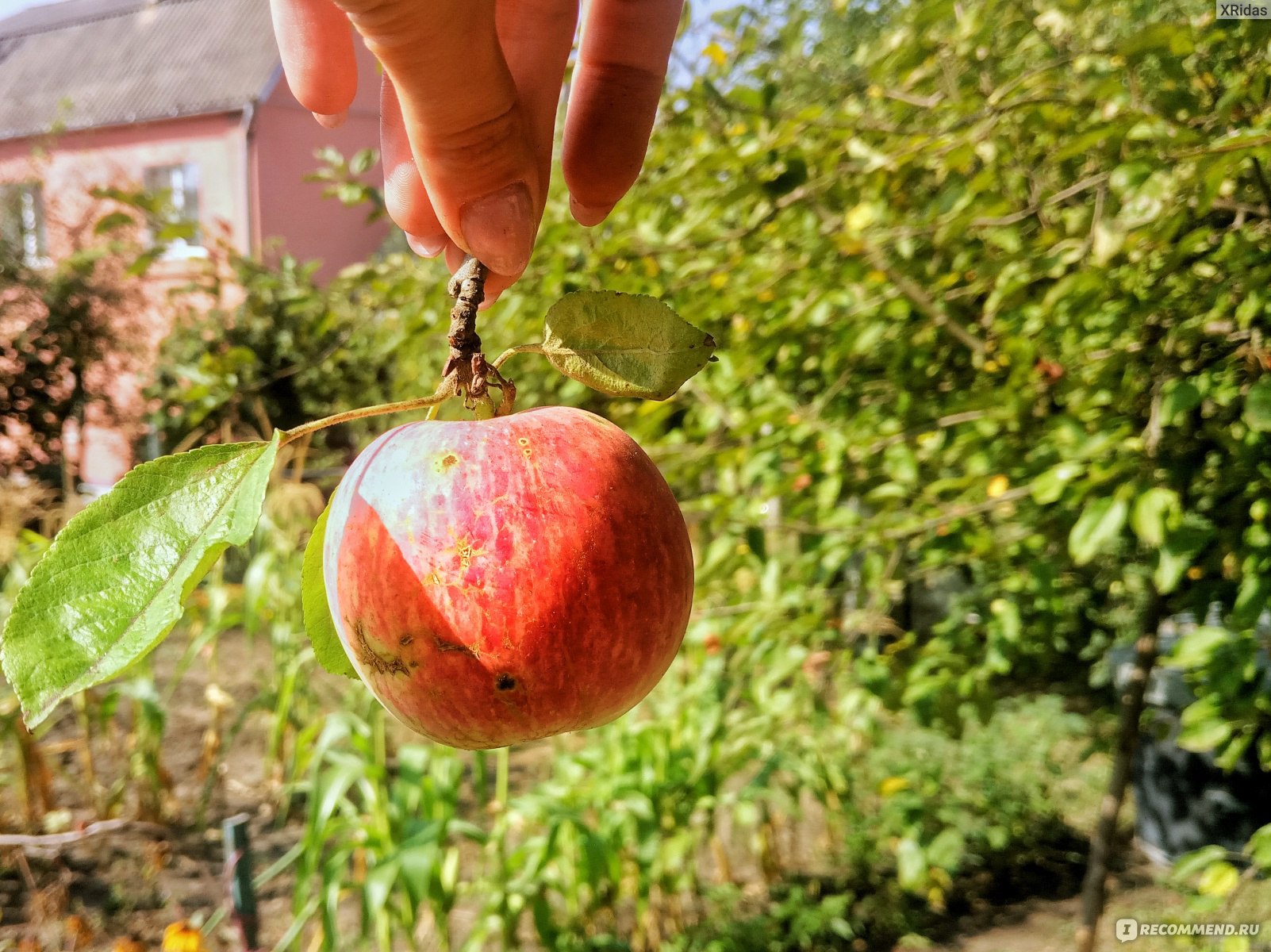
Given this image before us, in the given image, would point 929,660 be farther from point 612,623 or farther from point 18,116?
point 18,116

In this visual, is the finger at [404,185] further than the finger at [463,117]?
Yes

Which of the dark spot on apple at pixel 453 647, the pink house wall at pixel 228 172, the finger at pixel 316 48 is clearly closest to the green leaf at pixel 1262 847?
the dark spot on apple at pixel 453 647

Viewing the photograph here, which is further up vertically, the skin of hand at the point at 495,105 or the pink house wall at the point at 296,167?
the pink house wall at the point at 296,167

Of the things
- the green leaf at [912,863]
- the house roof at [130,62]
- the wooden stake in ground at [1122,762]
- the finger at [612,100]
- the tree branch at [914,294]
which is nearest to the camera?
the finger at [612,100]

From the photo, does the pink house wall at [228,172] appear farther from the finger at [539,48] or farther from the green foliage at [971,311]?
the finger at [539,48]

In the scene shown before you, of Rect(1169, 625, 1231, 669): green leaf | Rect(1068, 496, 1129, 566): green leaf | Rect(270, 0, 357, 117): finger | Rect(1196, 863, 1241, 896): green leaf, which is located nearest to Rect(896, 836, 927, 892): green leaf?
Rect(1196, 863, 1241, 896): green leaf

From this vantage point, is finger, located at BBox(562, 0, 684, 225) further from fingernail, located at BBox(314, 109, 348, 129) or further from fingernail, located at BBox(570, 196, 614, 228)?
fingernail, located at BBox(314, 109, 348, 129)
